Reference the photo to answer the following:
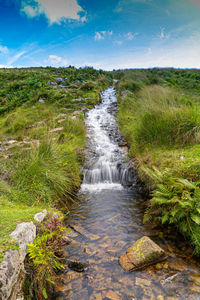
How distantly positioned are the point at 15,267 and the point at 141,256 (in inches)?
75.1

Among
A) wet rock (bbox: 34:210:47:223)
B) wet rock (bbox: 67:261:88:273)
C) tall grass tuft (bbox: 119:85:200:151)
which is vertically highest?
tall grass tuft (bbox: 119:85:200:151)

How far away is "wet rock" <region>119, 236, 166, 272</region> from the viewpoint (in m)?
2.75

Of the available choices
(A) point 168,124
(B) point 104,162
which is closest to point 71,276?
(A) point 168,124

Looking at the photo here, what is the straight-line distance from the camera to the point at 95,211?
4.66 meters

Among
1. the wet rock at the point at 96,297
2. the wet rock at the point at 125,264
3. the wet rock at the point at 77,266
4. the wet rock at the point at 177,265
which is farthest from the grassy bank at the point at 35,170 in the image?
the wet rock at the point at 177,265

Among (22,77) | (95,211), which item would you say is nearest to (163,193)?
(95,211)

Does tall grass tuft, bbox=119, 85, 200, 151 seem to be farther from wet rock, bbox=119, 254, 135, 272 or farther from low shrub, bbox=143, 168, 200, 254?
wet rock, bbox=119, 254, 135, 272

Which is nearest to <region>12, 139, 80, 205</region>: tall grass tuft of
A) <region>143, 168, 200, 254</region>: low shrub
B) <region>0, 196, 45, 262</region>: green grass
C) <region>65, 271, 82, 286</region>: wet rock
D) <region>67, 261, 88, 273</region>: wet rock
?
<region>0, 196, 45, 262</region>: green grass

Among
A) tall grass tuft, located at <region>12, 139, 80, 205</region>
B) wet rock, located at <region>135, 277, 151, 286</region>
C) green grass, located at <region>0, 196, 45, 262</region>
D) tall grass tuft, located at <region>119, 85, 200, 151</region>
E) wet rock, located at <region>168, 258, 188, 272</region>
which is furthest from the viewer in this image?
tall grass tuft, located at <region>119, 85, 200, 151</region>

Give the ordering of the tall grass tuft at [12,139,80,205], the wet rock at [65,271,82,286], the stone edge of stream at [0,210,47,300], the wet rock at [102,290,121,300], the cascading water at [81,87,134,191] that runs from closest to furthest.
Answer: the stone edge of stream at [0,210,47,300]
the wet rock at [102,290,121,300]
the wet rock at [65,271,82,286]
the tall grass tuft at [12,139,80,205]
the cascading water at [81,87,134,191]

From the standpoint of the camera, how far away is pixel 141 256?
110 inches

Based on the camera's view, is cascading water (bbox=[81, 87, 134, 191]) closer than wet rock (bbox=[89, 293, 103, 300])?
No

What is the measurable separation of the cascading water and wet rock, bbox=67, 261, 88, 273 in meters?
3.19

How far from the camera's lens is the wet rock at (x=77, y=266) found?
280cm
